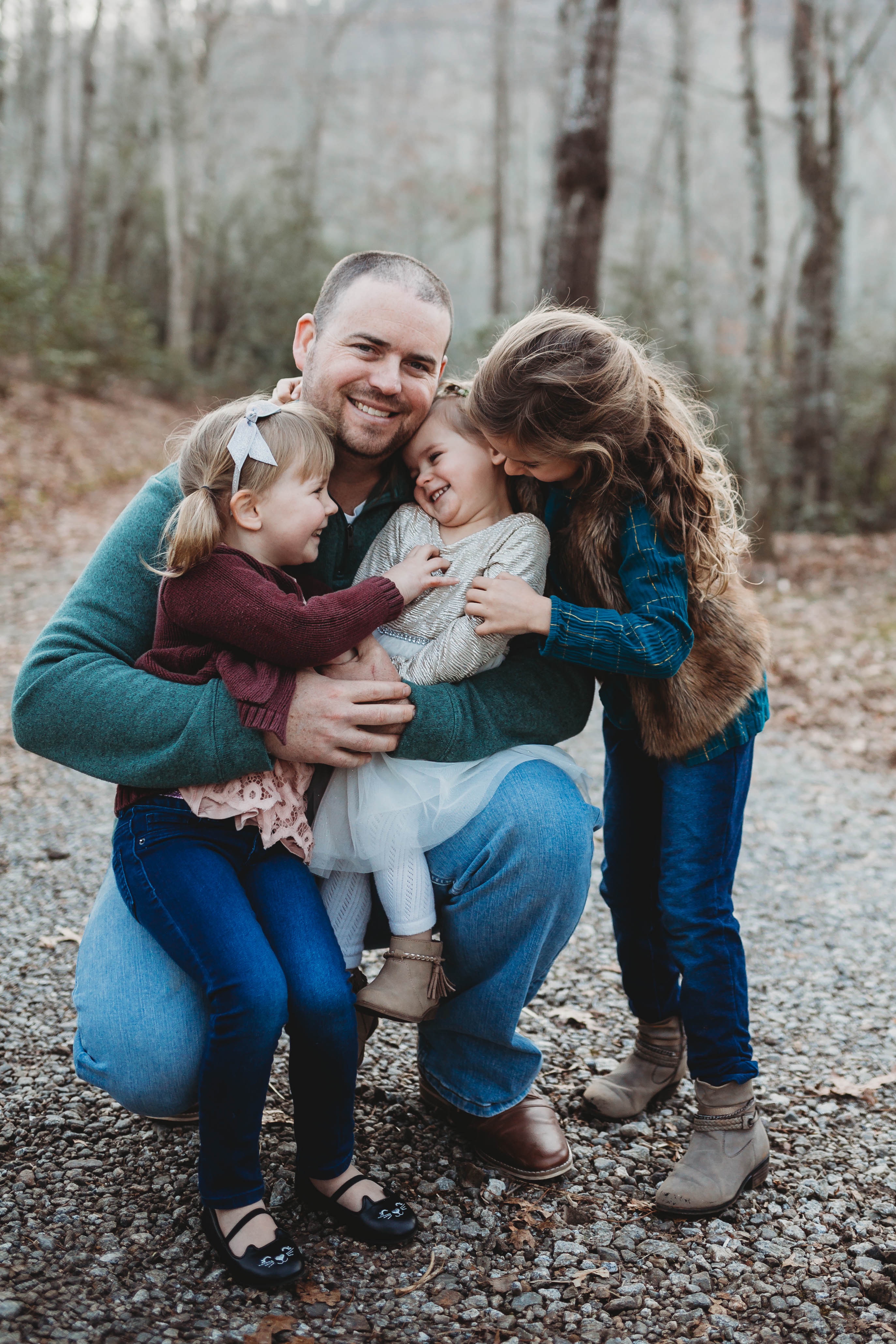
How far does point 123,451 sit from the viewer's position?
13492 millimetres

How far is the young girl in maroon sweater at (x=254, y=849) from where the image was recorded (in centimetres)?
205

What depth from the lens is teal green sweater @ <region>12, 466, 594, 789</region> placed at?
222 centimetres

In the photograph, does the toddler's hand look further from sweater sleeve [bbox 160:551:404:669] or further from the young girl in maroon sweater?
sweater sleeve [bbox 160:551:404:669]

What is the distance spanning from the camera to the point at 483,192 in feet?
95.9

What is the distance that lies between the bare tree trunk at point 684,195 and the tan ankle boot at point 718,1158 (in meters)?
12.7

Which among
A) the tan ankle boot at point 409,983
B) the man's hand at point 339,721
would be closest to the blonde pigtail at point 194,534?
the man's hand at point 339,721

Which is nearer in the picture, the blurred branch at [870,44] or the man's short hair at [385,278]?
the man's short hair at [385,278]

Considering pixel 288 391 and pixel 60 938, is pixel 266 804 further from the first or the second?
pixel 60 938

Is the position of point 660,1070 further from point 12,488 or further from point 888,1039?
point 12,488

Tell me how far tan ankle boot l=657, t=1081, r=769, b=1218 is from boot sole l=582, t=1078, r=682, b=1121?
0.77 feet

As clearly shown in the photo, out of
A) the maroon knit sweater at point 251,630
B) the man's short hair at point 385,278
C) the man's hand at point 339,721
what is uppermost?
the man's short hair at point 385,278

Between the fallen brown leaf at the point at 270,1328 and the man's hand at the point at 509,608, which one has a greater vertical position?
the man's hand at the point at 509,608

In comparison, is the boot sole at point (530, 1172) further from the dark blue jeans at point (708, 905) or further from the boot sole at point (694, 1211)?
the dark blue jeans at point (708, 905)

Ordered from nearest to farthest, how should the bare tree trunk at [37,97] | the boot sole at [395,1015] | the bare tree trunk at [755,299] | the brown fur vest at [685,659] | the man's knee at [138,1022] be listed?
1. the man's knee at [138,1022]
2. the boot sole at [395,1015]
3. the brown fur vest at [685,659]
4. the bare tree trunk at [755,299]
5. the bare tree trunk at [37,97]
